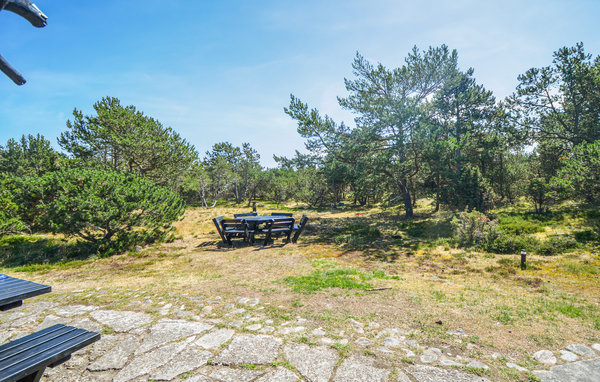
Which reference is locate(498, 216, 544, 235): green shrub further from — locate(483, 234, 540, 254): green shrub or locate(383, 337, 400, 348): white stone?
locate(383, 337, 400, 348): white stone

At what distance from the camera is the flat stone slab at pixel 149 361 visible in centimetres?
230

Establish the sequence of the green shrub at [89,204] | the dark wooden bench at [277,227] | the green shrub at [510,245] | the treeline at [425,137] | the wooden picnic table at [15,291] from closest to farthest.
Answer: the wooden picnic table at [15,291]
the green shrub at [89,204]
the green shrub at [510,245]
the dark wooden bench at [277,227]
the treeline at [425,137]

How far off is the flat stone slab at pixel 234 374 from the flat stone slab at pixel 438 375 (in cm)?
151

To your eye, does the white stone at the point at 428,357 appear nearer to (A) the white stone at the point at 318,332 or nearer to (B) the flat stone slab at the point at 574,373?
(B) the flat stone slab at the point at 574,373

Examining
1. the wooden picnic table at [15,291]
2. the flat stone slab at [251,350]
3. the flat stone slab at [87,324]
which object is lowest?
the flat stone slab at [251,350]

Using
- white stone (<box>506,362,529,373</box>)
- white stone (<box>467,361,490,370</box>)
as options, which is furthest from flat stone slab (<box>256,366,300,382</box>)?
white stone (<box>506,362,529,373</box>)

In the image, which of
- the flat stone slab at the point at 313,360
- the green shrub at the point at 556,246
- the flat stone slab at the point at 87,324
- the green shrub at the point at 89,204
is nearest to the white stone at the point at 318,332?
the flat stone slab at the point at 313,360

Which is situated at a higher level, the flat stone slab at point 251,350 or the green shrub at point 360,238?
the flat stone slab at point 251,350

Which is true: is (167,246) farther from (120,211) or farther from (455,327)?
(455,327)

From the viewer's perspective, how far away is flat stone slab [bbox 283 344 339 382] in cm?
230

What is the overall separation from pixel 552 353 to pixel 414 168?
15.5 m

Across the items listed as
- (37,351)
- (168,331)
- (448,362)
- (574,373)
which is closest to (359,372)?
(448,362)

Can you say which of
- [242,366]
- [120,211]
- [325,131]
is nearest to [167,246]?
[120,211]

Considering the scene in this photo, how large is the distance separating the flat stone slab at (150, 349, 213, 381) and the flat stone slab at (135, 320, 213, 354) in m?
0.40
